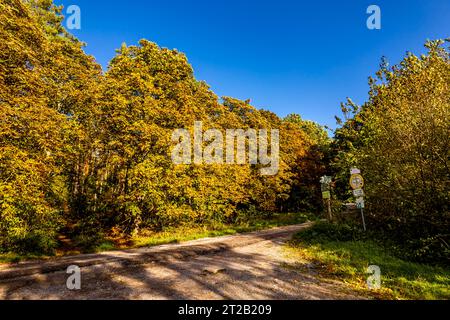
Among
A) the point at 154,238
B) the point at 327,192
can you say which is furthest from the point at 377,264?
the point at 154,238

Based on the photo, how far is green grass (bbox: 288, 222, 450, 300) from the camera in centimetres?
611

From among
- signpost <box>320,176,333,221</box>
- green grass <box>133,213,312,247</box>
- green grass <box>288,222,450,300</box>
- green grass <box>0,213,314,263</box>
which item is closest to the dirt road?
green grass <box>288,222,450,300</box>

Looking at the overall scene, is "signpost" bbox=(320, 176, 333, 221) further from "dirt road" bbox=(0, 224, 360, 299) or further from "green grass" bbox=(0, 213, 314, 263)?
"green grass" bbox=(0, 213, 314, 263)

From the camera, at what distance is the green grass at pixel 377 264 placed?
20.0 feet

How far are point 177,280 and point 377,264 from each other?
6371mm

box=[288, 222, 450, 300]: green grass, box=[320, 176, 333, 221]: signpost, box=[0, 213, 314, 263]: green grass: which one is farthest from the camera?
box=[320, 176, 333, 221]: signpost

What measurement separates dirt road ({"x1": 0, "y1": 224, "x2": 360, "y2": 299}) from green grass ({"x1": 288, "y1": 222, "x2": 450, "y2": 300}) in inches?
28.2

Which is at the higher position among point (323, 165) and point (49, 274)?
point (323, 165)

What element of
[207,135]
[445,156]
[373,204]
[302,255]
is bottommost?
[302,255]

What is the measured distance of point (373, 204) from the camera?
13.2 metres

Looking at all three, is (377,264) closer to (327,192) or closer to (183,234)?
(327,192)
